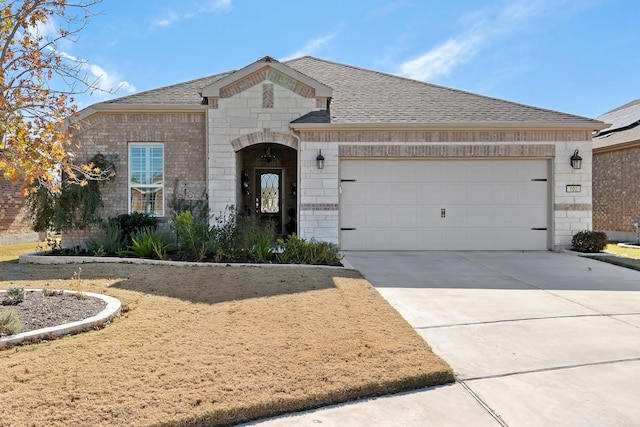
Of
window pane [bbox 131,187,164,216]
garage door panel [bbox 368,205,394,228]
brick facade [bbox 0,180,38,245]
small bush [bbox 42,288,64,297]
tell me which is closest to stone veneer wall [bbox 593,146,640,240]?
garage door panel [bbox 368,205,394,228]

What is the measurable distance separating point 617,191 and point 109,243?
16.7 metres

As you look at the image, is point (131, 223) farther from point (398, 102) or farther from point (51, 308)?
point (398, 102)

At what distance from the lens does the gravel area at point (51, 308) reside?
4.38 meters

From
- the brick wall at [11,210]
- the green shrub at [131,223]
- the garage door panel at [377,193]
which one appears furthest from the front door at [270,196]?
the brick wall at [11,210]

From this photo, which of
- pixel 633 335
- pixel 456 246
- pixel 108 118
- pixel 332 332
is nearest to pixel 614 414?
pixel 633 335

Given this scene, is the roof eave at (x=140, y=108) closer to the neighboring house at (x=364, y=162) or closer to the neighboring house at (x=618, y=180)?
the neighboring house at (x=364, y=162)

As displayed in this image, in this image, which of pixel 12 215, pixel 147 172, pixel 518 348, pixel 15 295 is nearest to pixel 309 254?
pixel 15 295

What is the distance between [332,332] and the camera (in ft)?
13.8

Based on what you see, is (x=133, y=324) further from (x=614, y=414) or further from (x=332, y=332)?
(x=614, y=414)

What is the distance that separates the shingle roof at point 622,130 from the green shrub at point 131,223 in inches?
580

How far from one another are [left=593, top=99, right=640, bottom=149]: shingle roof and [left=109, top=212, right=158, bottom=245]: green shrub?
48.3 feet

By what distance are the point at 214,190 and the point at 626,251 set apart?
37.6 ft

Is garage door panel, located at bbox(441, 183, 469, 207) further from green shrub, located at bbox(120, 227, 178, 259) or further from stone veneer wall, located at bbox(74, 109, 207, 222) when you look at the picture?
green shrub, located at bbox(120, 227, 178, 259)

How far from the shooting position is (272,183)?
1373 cm
